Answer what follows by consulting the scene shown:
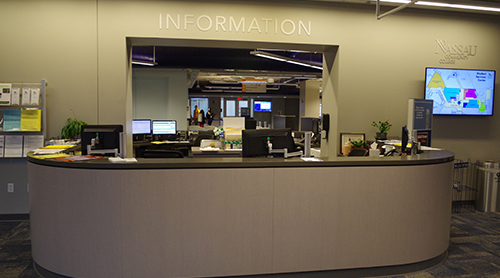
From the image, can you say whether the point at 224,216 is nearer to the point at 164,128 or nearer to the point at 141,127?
the point at 141,127

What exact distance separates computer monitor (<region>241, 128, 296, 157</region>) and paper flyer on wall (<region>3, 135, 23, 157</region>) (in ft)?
10.9

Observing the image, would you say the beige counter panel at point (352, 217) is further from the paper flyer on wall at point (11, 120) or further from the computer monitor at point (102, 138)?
the paper flyer on wall at point (11, 120)

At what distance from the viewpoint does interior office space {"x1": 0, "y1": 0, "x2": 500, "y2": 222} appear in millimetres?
5035

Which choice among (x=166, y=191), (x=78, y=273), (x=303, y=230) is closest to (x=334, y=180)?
(x=303, y=230)

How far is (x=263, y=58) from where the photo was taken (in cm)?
893

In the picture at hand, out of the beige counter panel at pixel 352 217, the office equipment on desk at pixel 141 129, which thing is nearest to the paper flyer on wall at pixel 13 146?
the office equipment on desk at pixel 141 129

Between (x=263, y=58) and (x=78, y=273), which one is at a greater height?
(x=263, y=58)

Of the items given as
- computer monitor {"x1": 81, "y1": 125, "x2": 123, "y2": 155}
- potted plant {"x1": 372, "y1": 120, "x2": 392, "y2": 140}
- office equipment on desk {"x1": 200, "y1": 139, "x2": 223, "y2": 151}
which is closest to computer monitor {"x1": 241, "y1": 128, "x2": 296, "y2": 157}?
computer monitor {"x1": 81, "y1": 125, "x2": 123, "y2": 155}

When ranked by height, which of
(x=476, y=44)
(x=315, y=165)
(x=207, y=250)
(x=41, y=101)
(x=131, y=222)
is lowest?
(x=207, y=250)

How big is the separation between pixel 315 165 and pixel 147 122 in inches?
255

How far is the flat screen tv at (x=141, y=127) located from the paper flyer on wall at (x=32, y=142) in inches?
145

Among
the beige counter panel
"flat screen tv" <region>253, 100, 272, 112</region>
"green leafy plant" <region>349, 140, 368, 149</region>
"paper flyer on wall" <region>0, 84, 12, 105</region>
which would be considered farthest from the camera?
"flat screen tv" <region>253, 100, 272, 112</region>

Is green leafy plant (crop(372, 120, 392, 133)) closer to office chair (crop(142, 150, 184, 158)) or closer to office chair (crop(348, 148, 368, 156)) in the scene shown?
office chair (crop(348, 148, 368, 156))

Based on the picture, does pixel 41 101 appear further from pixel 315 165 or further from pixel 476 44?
pixel 476 44
